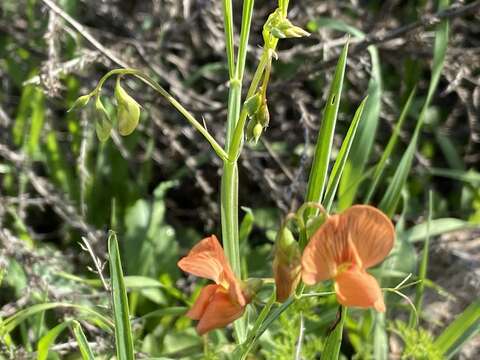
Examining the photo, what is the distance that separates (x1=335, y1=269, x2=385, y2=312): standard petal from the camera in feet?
4.42

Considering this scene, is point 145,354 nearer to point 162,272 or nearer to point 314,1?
point 162,272

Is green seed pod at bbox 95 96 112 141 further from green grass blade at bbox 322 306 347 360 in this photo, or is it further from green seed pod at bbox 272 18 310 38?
green grass blade at bbox 322 306 347 360

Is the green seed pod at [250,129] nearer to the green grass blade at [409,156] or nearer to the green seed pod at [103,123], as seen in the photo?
the green seed pod at [103,123]

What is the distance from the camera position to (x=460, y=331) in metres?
1.99

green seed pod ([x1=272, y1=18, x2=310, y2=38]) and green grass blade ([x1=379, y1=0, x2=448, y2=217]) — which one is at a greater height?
green seed pod ([x1=272, y1=18, x2=310, y2=38])

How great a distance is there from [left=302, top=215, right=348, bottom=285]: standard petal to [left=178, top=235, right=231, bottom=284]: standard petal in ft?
0.60

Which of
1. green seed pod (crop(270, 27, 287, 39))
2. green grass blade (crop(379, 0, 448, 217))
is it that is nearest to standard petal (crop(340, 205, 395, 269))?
green seed pod (crop(270, 27, 287, 39))

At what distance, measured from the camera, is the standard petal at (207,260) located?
1.47 metres

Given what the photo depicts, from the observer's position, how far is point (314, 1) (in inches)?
125

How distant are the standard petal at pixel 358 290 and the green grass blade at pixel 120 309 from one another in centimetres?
39

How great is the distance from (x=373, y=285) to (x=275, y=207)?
5.19ft

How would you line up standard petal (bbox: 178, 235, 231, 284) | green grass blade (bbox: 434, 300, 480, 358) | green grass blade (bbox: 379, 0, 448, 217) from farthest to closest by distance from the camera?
green grass blade (bbox: 379, 0, 448, 217) < green grass blade (bbox: 434, 300, 480, 358) < standard petal (bbox: 178, 235, 231, 284)

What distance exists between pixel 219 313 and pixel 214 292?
43mm

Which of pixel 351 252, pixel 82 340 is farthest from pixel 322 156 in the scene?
pixel 82 340
